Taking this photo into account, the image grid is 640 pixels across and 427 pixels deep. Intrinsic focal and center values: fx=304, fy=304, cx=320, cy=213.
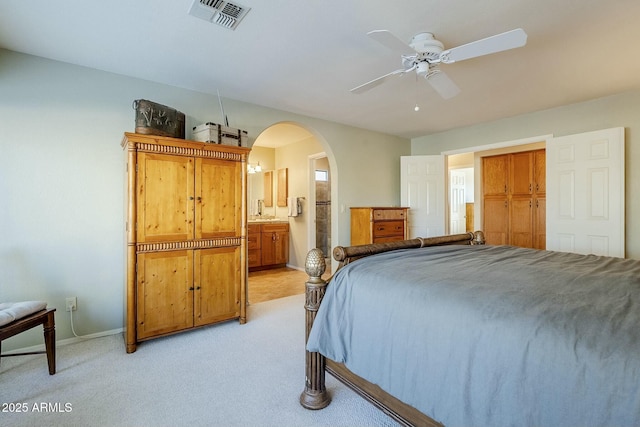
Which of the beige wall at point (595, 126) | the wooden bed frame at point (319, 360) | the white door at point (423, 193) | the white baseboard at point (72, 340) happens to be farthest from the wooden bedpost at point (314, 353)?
the beige wall at point (595, 126)

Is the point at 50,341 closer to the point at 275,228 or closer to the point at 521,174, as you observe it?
the point at 275,228

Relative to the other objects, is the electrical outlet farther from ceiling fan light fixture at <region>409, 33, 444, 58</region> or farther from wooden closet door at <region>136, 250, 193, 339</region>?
ceiling fan light fixture at <region>409, 33, 444, 58</region>

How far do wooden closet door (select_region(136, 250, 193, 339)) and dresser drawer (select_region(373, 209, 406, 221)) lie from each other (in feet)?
8.54

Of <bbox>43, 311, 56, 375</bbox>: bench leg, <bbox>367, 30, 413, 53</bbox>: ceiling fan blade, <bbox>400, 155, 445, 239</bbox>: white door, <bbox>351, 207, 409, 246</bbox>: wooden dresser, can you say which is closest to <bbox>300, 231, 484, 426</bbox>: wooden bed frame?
<bbox>367, 30, 413, 53</bbox>: ceiling fan blade

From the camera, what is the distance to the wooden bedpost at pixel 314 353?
1.72 m

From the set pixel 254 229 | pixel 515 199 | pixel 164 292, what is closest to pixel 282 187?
pixel 254 229

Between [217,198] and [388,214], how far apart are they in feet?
8.58

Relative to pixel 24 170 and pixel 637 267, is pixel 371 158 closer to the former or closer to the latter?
pixel 637 267

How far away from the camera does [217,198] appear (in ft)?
9.50

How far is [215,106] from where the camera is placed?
3.40 m

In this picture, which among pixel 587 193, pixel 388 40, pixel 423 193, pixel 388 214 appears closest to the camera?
pixel 388 40

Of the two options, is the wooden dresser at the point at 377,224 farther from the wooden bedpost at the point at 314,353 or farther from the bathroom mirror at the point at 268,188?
the wooden bedpost at the point at 314,353

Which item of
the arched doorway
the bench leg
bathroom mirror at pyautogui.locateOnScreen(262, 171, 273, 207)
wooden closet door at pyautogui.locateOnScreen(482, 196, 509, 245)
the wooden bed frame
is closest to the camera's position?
the wooden bed frame

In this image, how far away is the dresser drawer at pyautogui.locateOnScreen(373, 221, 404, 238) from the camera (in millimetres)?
4410
